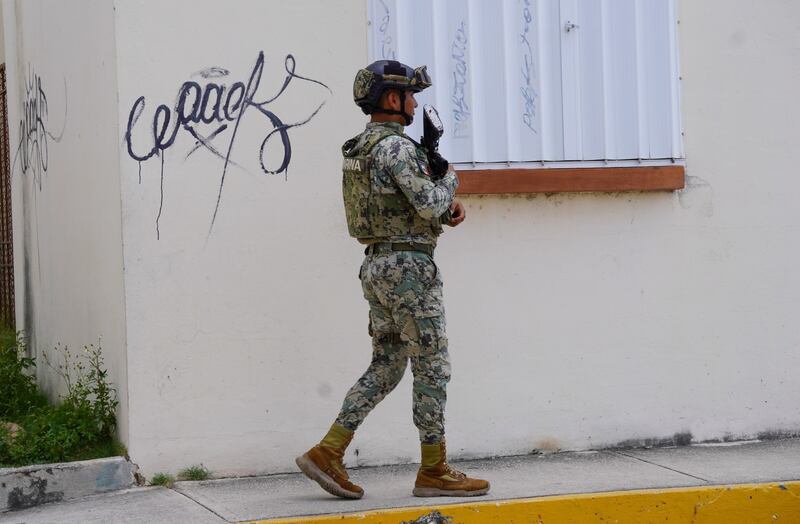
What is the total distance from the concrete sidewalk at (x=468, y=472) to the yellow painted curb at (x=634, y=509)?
22 mm

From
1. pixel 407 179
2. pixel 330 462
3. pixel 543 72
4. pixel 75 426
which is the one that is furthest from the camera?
pixel 543 72

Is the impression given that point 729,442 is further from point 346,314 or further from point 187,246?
point 187,246

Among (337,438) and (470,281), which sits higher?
(470,281)

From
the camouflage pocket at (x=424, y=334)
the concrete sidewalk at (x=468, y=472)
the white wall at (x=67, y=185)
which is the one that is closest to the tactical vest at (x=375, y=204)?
the camouflage pocket at (x=424, y=334)

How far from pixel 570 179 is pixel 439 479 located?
191 centimetres

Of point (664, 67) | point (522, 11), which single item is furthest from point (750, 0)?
point (522, 11)

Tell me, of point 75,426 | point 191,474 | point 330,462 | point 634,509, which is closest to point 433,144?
point 330,462

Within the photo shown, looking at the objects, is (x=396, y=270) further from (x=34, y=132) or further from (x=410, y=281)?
(x=34, y=132)

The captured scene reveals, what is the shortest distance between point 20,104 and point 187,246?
11.6 ft

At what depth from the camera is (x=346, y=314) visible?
5844 mm

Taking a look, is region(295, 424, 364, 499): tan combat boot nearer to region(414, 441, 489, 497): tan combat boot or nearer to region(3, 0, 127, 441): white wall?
region(414, 441, 489, 497): tan combat boot

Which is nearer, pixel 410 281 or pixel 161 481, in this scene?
pixel 410 281

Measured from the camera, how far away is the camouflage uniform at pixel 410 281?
16.0 feet

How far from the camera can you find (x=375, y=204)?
16.2ft
